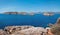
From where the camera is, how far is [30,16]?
60.6 feet

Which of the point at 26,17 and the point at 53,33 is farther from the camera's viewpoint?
the point at 26,17

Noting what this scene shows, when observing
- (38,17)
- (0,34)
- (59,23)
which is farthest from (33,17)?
Result: (59,23)

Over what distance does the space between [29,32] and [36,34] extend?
12.2 inches

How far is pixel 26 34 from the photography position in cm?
688

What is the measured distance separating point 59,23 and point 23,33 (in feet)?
8.45

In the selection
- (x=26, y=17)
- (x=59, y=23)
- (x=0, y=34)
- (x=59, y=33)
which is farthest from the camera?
(x=26, y=17)

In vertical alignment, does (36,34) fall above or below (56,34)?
below

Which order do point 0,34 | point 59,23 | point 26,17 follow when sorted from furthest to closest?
point 26,17 → point 0,34 → point 59,23

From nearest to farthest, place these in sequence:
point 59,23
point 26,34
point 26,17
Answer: point 59,23 → point 26,34 → point 26,17

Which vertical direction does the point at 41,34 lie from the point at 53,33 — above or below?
below

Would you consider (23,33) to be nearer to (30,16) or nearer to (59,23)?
(59,23)

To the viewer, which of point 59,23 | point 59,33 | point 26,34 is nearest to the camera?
point 59,33

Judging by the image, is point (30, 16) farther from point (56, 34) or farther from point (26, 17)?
point (56, 34)

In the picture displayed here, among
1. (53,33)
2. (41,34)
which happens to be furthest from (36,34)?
(53,33)
